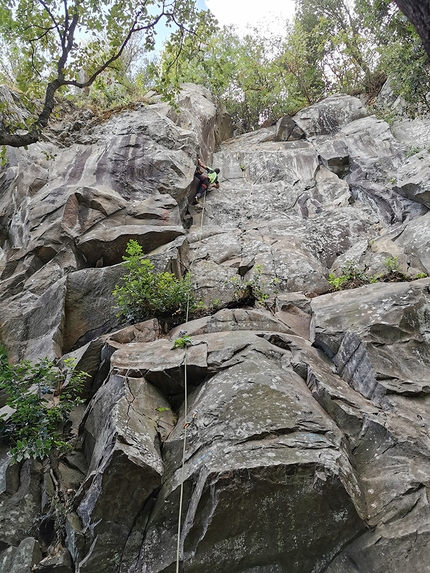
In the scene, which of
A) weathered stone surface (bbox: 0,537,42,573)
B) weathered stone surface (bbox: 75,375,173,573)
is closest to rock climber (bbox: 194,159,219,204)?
weathered stone surface (bbox: 75,375,173,573)

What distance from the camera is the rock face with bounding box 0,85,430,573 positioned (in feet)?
13.4

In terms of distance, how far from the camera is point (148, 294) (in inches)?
292

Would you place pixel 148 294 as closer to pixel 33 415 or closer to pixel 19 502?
pixel 33 415

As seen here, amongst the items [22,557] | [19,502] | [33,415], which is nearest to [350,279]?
[33,415]

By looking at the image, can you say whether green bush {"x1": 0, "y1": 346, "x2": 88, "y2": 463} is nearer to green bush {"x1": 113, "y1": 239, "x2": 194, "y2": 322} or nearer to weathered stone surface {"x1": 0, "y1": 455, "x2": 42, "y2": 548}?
weathered stone surface {"x1": 0, "y1": 455, "x2": 42, "y2": 548}

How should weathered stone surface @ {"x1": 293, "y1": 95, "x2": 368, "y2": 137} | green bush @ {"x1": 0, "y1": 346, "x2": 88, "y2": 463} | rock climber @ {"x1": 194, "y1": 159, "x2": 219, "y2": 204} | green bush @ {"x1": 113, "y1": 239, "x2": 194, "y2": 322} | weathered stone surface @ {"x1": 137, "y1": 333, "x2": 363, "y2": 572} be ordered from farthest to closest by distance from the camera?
weathered stone surface @ {"x1": 293, "y1": 95, "x2": 368, "y2": 137}, rock climber @ {"x1": 194, "y1": 159, "x2": 219, "y2": 204}, green bush @ {"x1": 113, "y1": 239, "x2": 194, "y2": 322}, green bush @ {"x1": 0, "y1": 346, "x2": 88, "y2": 463}, weathered stone surface @ {"x1": 137, "y1": 333, "x2": 363, "y2": 572}

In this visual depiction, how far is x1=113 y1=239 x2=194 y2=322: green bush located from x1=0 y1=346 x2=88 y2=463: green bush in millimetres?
1821

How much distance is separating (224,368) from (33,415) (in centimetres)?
254

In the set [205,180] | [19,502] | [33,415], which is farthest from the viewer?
[205,180]

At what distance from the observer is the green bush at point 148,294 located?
7422mm

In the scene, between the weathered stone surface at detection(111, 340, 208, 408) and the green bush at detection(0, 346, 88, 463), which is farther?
the weathered stone surface at detection(111, 340, 208, 408)

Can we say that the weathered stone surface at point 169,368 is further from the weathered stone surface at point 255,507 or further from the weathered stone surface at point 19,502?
the weathered stone surface at point 19,502

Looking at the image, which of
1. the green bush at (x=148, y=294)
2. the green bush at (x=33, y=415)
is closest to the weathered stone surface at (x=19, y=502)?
the green bush at (x=33, y=415)

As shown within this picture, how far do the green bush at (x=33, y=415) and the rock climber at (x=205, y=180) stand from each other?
26.2 feet
